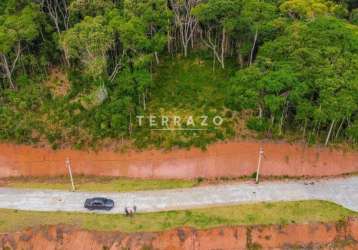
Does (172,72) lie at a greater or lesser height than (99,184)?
greater

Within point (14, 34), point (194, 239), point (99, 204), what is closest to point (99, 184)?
point (99, 204)

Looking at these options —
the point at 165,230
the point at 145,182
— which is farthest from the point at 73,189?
the point at 165,230

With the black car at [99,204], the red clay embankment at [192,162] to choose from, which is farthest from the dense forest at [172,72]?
the black car at [99,204]

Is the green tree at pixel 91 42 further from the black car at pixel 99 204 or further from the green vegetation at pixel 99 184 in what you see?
the black car at pixel 99 204

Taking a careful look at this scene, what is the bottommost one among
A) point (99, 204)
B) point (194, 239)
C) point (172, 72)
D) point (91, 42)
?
point (194, 239)

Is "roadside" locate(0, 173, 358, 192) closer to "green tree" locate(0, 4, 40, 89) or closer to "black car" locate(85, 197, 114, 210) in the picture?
"black car" locate(85, 197, 114, 210)

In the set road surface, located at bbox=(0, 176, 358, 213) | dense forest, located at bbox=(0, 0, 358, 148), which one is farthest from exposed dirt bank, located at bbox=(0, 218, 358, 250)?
dense forest, located at bbox=(0, 0, 358, 148)

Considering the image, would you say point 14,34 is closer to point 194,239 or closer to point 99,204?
point 99,204
